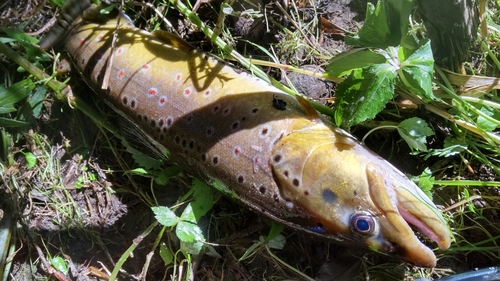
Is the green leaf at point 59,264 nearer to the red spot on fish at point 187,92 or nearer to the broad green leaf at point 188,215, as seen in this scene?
the broad green leaf at point 188,215

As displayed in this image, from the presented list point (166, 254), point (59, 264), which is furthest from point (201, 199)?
point (59, 264)

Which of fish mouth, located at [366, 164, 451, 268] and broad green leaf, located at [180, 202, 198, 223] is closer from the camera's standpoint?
fish mouth, located at [366, 164, 451, 268]

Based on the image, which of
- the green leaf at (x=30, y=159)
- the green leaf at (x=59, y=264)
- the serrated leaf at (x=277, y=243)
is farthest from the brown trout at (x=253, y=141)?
the green leaf at (x=59, y=264)

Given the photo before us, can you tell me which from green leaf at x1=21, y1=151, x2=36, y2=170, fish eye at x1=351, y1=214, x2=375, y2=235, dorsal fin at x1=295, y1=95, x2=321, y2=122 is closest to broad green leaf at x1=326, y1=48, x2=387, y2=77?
dorsal fin at x1=295, y1=95, x2=321, y2=122

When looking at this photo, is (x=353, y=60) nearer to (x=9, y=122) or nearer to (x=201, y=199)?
(x=201, y=199)

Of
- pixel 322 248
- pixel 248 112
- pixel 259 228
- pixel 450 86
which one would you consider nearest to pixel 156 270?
pixel 259 228

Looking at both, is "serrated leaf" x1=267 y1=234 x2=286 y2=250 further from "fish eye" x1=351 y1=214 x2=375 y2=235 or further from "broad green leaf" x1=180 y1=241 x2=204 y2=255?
"fish eye" x1=351 y1=214 x2=375 y2=235

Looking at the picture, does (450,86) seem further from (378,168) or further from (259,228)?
(259,228)
